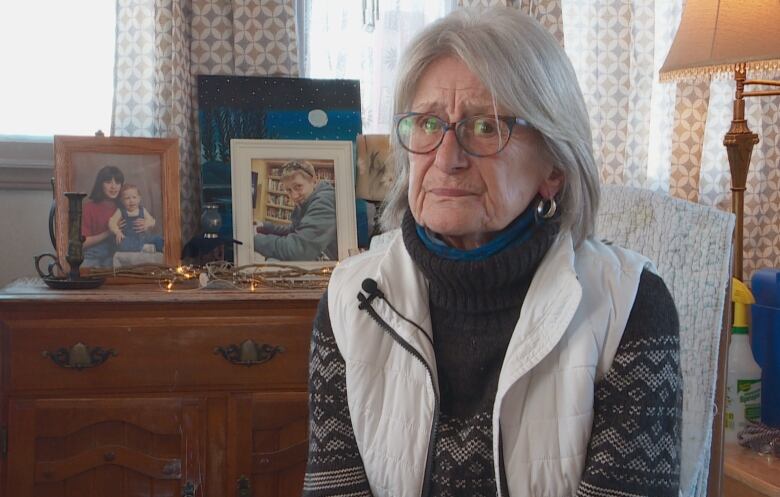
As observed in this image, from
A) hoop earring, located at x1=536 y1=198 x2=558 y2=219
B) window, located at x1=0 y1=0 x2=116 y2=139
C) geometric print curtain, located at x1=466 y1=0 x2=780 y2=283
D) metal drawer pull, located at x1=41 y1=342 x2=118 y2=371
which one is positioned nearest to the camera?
hoop earring, located at x1=536 y1=198 x2=558 y2=219

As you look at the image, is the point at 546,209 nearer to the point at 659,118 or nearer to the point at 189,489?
the point at 189,489

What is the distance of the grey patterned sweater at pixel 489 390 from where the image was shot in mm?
1000

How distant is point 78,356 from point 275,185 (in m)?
0.58

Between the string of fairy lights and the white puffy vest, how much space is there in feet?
1.87

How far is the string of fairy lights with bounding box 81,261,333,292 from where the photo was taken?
1.69 m

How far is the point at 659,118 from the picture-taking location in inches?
87.4

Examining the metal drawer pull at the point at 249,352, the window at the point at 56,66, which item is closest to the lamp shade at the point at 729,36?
the metal drawer pull at the point at 249,352

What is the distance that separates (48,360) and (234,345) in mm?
336

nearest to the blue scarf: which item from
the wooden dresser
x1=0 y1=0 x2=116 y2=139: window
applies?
the wooden dresser

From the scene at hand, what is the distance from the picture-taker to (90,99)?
213 cm

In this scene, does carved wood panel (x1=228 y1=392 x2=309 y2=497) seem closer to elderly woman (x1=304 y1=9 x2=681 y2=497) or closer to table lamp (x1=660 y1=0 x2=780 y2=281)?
elderly woman (x1=304 y1=9 x2=681 y2=497)

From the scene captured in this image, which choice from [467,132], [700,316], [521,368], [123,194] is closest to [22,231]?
[123,194]

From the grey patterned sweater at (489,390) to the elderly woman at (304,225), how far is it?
71 centimetres

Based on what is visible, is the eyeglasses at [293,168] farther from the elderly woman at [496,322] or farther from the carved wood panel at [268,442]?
the elderly woman at [496,322]
